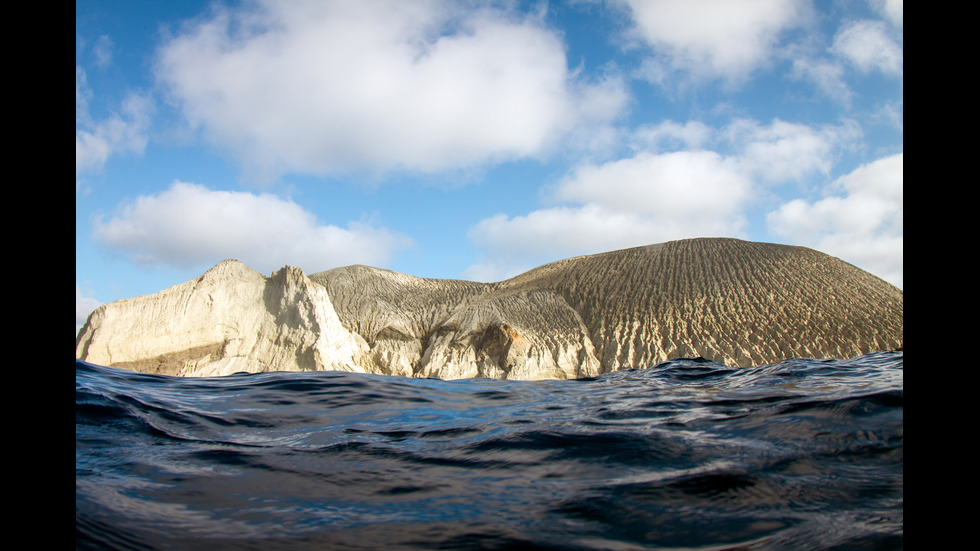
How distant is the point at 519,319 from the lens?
2669 cm

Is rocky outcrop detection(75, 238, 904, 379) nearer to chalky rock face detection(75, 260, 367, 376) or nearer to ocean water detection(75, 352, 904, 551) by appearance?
chalky rock face detection(75, 260, 367, 376)

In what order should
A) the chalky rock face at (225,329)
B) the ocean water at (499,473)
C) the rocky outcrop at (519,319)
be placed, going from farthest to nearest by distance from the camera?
the rocky outcrop at (519,319) → the chalky rock face at (225,329) → the ocean water at (499,473)

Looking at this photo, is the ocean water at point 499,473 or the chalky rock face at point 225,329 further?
the chalky rock face at point 225,329

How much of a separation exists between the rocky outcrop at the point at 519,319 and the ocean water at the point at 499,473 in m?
17.6

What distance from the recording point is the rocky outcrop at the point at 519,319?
21.6m

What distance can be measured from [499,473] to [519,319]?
23.8 meters

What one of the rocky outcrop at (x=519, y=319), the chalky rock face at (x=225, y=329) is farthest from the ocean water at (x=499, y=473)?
the rocky outcrop at (x=519, y=319)

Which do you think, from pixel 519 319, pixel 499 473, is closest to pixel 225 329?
pixel 519 319

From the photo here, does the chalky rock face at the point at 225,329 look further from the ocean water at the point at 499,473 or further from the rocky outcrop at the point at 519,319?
the ocean water at the point at 499,473

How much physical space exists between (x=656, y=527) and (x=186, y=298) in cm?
2312

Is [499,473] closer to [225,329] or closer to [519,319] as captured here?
[225,329]
